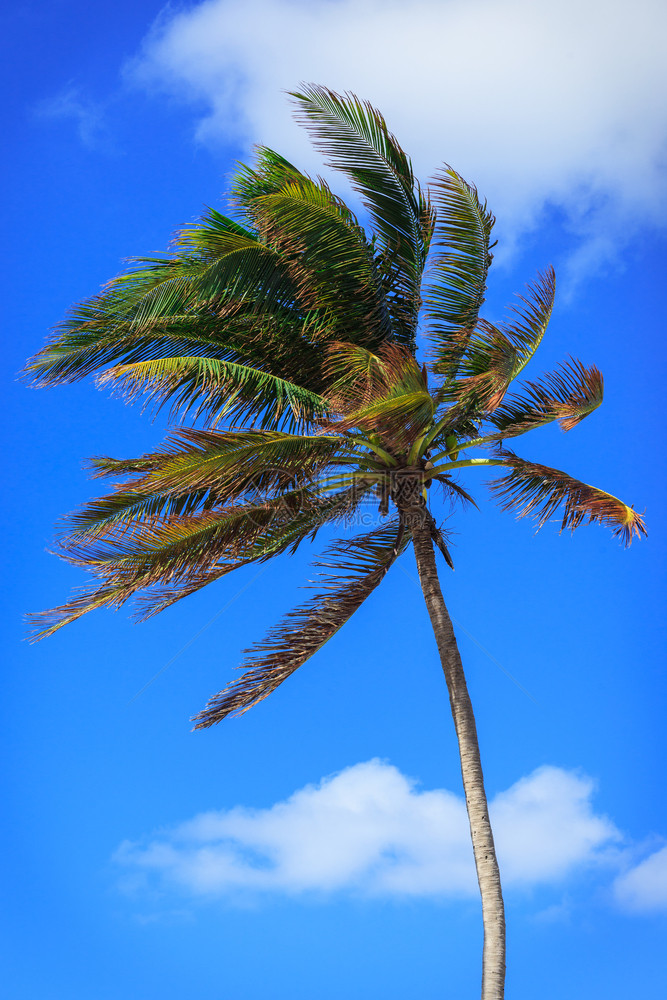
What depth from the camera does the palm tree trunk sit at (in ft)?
33.9

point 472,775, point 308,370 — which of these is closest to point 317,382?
point 308,370

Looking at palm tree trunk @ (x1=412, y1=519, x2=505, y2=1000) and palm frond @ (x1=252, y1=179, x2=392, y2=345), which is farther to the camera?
palm frond @ (x1=252, y1=179, x2=392, y2=345)

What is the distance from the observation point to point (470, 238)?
465 inches

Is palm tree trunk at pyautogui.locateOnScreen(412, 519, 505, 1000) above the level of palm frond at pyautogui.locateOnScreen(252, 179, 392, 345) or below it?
below

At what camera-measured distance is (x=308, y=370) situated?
475 inches

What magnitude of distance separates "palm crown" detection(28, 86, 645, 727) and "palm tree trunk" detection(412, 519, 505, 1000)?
0.56m

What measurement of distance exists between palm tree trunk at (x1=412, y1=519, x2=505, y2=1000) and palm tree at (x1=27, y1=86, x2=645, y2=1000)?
19 millimetres

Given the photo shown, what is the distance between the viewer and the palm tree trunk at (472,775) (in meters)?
10.3

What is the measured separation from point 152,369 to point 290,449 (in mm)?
1622

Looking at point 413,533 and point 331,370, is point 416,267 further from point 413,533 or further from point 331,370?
point 413,533

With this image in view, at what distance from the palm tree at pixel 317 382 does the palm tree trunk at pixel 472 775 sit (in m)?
0.02

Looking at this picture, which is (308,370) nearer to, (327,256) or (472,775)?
(327,256)

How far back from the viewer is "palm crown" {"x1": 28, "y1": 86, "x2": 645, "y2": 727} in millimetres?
10344

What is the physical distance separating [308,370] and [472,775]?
515 centimetres
